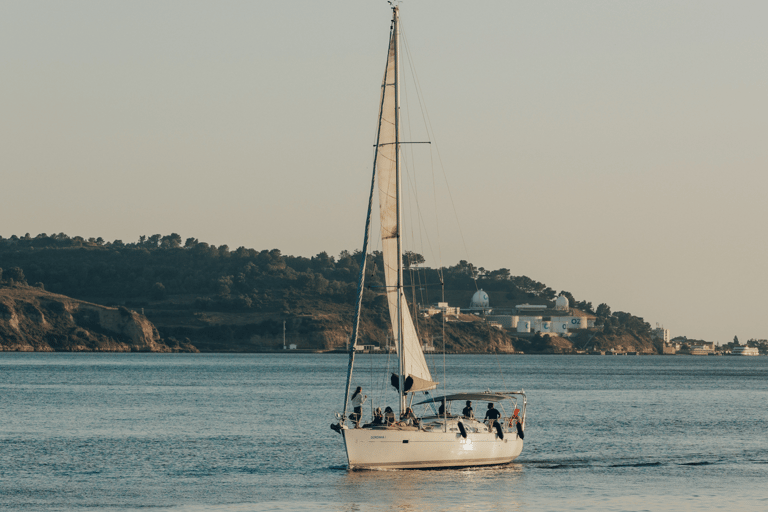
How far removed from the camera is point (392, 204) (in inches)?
1516

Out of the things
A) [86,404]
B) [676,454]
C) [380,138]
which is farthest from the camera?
[86,404]

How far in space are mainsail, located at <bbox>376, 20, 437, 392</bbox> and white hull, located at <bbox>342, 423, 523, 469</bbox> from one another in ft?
6.44

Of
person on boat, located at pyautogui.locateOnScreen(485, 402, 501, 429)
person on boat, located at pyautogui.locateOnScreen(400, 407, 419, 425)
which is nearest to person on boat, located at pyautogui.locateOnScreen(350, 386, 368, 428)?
person on boat, located at pyautogui.locateOnScreen(400, 407, 419, 425)

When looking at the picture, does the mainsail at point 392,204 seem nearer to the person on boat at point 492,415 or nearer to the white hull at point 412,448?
the white hull at point 412,448

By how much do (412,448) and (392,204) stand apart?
352 inches

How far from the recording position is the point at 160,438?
2087 inches

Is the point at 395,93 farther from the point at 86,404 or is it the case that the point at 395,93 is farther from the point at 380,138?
the point at 86,404

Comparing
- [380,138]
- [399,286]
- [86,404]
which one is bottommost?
[86,404]

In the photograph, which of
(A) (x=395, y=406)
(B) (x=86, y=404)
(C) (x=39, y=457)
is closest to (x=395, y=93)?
(C) (x=39, y=457)

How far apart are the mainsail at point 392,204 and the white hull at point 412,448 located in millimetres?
1962

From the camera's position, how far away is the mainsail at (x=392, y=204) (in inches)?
1510

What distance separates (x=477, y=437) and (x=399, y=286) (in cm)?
654

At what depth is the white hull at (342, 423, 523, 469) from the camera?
122ft

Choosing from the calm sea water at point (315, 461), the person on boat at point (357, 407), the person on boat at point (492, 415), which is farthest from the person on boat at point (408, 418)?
the person on boat at point (492, 415)
